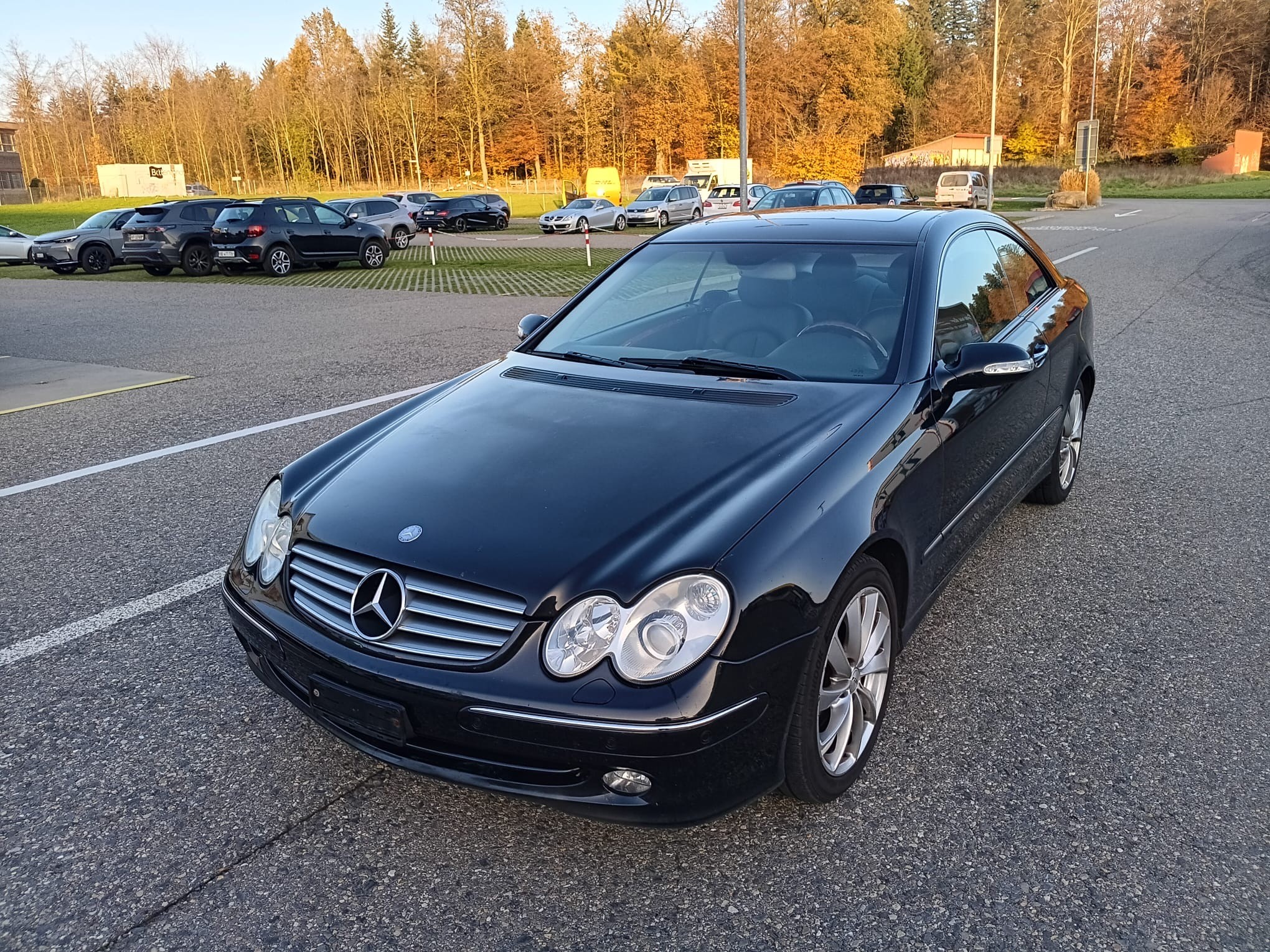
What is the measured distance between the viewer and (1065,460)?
16.6ft

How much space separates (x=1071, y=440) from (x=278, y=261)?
64.0 ft

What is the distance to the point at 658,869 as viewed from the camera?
253cm

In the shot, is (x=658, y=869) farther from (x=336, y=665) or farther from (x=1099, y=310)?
(x=1099, y=310)

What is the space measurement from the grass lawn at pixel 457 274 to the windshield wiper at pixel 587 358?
1174cm

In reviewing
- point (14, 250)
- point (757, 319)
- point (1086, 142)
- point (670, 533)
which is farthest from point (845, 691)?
point (1086, 142)

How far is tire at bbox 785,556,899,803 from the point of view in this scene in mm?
2533

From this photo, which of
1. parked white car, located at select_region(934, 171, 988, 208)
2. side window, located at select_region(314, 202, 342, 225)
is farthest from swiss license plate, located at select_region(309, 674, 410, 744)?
parked white car, located at select_region(934, 171, 988, 208)

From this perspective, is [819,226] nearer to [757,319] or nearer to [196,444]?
[757,319]

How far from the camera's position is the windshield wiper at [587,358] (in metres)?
3.66

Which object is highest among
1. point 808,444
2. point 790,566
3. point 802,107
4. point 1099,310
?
point 802,107

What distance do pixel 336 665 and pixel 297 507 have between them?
0.66 metres

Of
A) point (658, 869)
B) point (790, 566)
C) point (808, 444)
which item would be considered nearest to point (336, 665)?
point (658, 869)

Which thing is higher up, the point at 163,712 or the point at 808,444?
the point at 808,444

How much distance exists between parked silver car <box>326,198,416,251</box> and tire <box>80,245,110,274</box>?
708 cm
